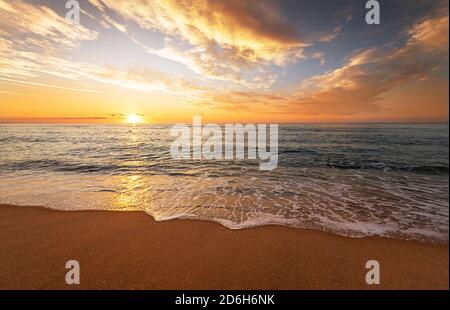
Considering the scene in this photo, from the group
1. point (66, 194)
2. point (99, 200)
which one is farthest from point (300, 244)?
point (66, 194)

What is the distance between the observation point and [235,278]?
3.66 meters

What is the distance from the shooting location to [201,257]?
422 centimetres

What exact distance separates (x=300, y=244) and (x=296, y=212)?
188cm

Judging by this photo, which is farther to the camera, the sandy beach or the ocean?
the ocean

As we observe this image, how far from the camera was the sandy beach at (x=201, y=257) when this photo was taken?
355 centimetres

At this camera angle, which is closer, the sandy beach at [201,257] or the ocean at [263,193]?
the sandy beach at [201,257]

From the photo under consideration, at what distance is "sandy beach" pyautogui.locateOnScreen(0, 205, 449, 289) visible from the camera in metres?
3.55

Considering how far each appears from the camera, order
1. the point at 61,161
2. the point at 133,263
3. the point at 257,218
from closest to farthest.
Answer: the point at 133,263 → the point at 257,218 → the point at 61,161

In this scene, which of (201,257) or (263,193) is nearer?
(201,257)

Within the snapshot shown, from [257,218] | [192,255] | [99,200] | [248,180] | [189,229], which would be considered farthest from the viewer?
[248,180]

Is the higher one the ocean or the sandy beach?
the ocean

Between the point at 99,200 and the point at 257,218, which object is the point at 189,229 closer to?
the point at 257,218

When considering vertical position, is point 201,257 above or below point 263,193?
below
